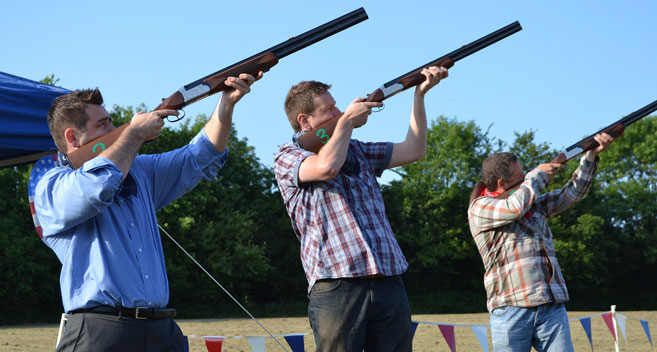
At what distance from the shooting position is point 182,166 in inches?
153

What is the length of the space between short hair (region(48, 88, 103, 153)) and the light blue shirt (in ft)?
0.69

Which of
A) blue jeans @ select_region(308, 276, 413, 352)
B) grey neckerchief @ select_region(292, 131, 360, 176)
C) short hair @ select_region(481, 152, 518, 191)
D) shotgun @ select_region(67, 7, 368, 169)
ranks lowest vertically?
blue jeans @ select_region(308, 276, 413, 352)

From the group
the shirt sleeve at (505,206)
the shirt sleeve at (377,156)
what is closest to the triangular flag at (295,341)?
the shirt sleeve at (505,206)

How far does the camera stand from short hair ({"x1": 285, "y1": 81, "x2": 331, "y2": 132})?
4477 mm

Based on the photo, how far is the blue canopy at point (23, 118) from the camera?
648 centimetres

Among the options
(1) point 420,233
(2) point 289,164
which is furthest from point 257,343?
(1) point 420,233

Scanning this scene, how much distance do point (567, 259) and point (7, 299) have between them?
126 feet

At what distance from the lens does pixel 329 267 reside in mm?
3857

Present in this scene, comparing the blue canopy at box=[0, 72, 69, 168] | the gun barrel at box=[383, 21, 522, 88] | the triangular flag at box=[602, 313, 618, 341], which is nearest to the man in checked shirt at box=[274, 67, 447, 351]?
the gun barrel at box=[383, 21, 522, 88]

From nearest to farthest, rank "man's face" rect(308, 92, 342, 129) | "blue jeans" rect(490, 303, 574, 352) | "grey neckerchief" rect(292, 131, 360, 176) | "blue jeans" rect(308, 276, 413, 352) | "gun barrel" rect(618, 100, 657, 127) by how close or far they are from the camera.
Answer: "blue jeans" rect(308, 276, 413, 352)
"grey neckerchief" rect(292, 131, 360, 176)
"man's face" rect(308, 92, 342, 129)
"blue jeans" rect(490, 303, 574, 352)
"gun barrel" rect(618, 100, 657, 127)

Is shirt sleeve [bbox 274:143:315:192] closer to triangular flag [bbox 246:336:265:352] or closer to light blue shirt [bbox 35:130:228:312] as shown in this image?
light blue shirt [bbox 35:130:228:312]

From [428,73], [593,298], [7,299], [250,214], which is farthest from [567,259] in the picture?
[428,73]

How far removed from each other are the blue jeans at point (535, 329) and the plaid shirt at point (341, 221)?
1.72 metres

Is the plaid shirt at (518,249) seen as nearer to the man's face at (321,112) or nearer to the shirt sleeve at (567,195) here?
the shirt sleeve at (567,195)
